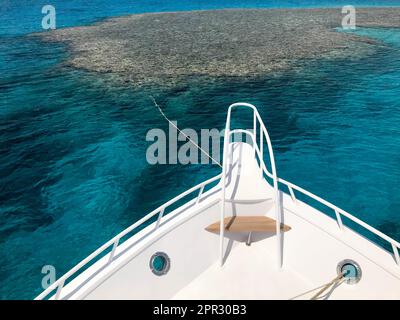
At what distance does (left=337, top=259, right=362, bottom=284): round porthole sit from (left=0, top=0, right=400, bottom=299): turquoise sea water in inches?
268

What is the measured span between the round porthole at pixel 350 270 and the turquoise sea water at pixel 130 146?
6.81 metres

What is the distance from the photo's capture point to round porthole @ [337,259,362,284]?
28.2ft

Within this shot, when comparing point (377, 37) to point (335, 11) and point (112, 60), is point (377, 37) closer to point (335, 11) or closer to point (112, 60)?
point (335, 11)

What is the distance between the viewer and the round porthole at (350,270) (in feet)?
28.2

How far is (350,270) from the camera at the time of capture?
8852mm

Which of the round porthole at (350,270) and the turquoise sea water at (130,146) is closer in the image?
the round porthole at (350,270)

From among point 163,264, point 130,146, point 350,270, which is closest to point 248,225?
point 163,264

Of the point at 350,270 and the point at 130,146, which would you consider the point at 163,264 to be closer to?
the point at 350,270

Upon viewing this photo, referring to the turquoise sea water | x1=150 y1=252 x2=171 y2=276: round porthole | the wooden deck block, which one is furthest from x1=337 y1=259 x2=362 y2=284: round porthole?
the turquoise sea water

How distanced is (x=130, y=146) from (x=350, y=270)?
1572 cm

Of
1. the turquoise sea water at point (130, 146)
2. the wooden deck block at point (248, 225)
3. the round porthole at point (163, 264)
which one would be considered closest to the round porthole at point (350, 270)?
the wooden deck block at point (248, 225)

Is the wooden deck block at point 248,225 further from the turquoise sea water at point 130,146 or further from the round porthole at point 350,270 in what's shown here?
the turquoise sea water at point 130,146

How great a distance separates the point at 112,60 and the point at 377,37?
33.8 meters

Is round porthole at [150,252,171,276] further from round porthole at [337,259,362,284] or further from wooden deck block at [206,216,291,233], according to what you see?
round porthole at [337,259,362,284]
